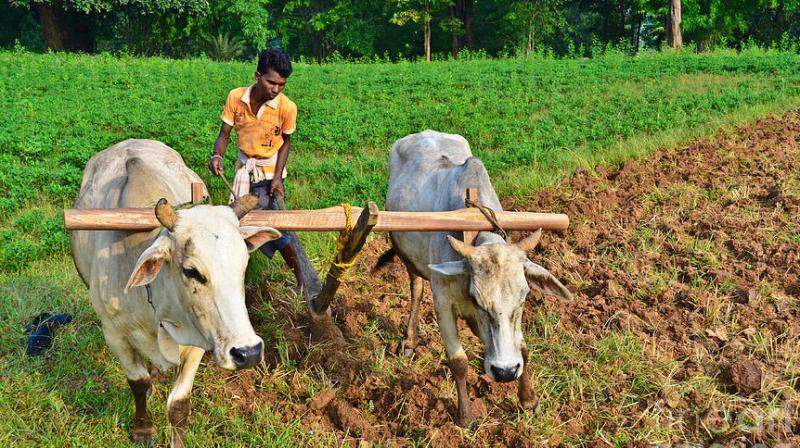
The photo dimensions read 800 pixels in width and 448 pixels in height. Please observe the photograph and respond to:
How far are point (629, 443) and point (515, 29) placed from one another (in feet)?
99.1

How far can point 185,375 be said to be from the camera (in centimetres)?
366

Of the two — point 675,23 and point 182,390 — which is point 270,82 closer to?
point 182,390

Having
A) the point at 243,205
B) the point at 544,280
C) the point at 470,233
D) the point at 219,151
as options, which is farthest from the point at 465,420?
the point at 219,151

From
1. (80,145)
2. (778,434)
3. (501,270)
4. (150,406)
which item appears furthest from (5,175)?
(778,434)

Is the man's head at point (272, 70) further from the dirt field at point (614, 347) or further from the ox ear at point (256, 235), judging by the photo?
the dirt field at point (614, 347)

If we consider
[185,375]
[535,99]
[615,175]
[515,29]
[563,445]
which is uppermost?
[515,29]

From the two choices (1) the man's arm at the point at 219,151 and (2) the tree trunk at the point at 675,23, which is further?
(2) the tree trunk at the point at 675,23

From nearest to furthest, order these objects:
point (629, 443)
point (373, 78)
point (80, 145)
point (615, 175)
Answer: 1. point (629, 443)
2. point (615, 175)
3. point (80, 145)
4. point (373, 78)

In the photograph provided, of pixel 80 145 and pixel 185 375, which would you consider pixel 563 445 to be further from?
pixel 80 145

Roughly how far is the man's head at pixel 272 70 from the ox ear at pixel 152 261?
67.3 inches

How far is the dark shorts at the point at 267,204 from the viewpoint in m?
4.70

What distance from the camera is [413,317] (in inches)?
195

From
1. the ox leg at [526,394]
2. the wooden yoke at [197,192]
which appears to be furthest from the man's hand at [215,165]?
the ox leg at [526,394]

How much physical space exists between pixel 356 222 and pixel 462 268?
634mm
